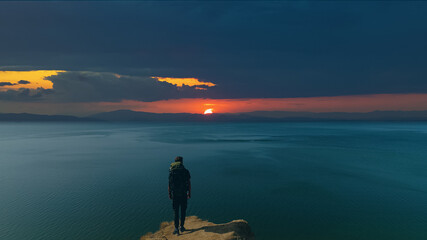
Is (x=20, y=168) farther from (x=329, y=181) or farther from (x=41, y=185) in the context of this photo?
(x=329, y=181)

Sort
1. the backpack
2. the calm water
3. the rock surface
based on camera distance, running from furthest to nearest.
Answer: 1. the calm water
2. the rock surface
3. the backpack

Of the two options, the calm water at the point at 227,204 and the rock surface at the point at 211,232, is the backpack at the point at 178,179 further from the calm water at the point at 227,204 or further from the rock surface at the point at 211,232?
the calm water at the point at 227,204

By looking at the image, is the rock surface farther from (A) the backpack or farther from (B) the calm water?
(B) the calm water

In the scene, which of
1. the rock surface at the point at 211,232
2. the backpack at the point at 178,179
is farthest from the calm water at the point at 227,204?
the backpack at the point at 178,179

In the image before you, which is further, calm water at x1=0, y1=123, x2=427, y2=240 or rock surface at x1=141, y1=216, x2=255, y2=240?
calm water at x1=0, y1=123, x2=427, y2=240

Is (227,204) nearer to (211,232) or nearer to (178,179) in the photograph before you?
(211,232)

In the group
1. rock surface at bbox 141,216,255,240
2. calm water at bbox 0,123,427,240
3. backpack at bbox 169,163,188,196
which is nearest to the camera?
backpack at bbox 169,163,188,196

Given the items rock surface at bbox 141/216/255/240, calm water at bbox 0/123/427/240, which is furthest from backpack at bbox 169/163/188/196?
calm water at bbox 0/123/427/240

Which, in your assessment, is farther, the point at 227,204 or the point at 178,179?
the point at 227,204

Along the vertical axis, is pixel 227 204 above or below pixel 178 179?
below

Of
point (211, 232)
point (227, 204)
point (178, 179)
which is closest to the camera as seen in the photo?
point (178, 179)

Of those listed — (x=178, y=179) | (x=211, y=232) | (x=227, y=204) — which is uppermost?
(x=178, y=179)

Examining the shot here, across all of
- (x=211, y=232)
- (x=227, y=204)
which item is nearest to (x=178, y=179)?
(x=211, y=232)

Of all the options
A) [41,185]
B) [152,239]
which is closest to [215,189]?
[152,239]
